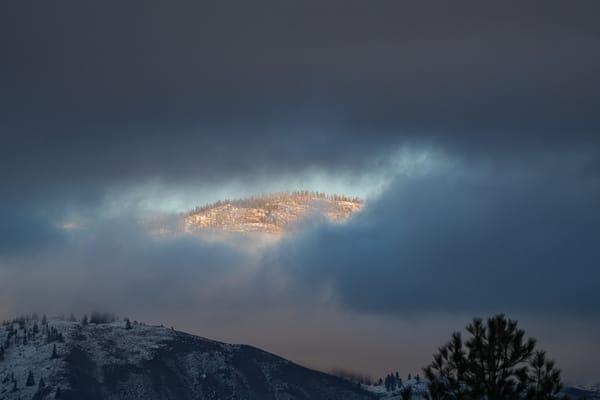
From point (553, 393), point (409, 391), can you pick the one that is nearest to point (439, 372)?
point (409, 391)

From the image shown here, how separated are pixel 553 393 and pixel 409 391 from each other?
1523 cm

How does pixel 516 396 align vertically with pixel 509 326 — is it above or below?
below

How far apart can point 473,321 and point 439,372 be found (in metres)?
6.85

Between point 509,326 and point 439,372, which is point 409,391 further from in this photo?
point 509,326

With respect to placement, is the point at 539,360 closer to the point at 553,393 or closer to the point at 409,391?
the point at 553,393

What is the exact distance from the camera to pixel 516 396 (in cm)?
12256

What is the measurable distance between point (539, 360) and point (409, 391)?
1418cm

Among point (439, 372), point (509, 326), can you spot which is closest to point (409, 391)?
point (439, 372)

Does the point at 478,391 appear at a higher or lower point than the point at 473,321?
lower

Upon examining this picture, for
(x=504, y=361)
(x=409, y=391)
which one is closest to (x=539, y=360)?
(x=504, y=361)

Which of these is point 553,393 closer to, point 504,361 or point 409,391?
point 504,361

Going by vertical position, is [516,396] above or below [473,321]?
below

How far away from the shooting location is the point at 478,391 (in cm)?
12388

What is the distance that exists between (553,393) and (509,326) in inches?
331
